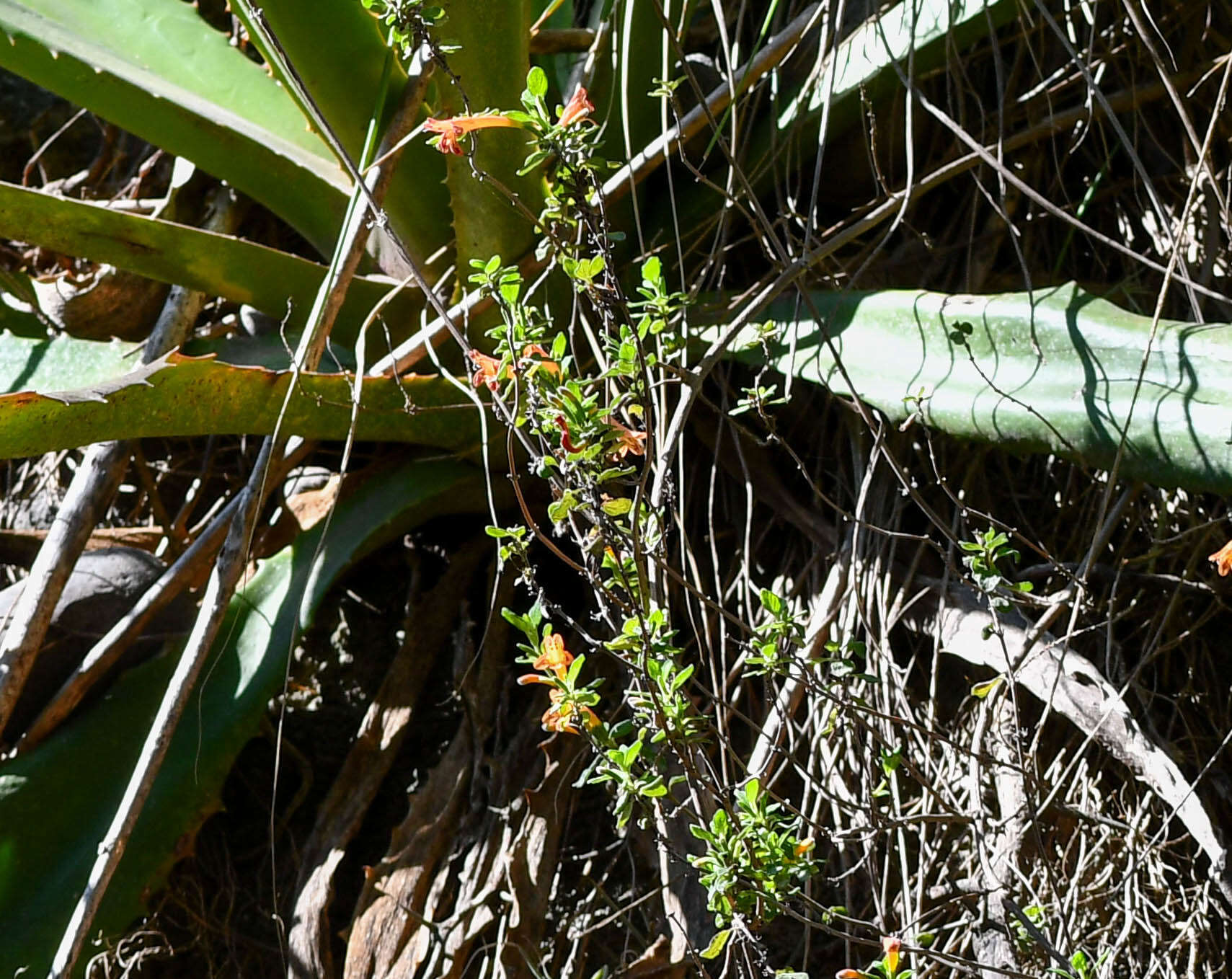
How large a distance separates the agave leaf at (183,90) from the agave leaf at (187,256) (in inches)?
3.6

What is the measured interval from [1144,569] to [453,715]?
0.76 meters

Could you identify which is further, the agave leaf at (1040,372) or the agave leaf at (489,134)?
the agave leaf at (489,134)

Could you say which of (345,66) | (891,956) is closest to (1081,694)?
(891,956)

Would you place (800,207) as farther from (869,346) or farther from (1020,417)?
(1020,417)

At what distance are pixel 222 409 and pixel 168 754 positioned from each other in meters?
0.36

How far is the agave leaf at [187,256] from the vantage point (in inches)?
47.3

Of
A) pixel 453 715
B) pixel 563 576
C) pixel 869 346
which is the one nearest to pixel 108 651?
pixel 453 715

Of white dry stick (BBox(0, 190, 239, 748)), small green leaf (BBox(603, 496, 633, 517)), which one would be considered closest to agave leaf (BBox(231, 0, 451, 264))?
white dry stick (BBox(0, 190, 239, 748))

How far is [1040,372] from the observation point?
1022 mm

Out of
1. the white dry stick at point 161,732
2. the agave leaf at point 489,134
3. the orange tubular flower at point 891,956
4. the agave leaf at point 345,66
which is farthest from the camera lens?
the agave leaf at point 345,66

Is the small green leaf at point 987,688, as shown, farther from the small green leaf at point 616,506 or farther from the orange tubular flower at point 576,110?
the orange tubular flower at point 576,110

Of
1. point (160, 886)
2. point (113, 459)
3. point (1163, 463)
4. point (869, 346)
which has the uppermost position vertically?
point (113, 459)

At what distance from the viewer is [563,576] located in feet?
4.66

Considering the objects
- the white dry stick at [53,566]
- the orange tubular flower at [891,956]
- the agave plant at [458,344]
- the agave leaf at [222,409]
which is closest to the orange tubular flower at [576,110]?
the agave plant at [458,344]
